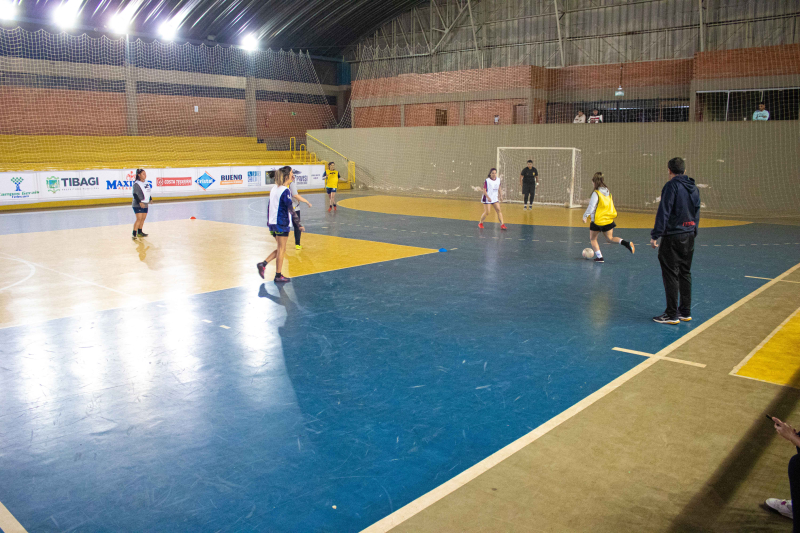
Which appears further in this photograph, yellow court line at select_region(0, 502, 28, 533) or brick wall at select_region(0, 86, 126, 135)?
brick wall at select_region(0, 86, 126, 135)

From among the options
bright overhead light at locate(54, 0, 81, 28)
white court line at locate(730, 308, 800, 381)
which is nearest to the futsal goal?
white court line at locate(730, 308, 800, 381)

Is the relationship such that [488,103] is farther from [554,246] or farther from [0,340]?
[0,340]

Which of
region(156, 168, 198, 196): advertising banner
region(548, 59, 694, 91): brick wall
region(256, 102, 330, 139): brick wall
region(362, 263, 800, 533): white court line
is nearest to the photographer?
region(362, 263, 800, 533): white court line

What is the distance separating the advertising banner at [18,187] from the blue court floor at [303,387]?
15921 mm

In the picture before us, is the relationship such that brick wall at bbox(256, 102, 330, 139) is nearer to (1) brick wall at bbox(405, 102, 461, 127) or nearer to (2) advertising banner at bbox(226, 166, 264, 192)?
(1) brick wall at bbox(405, 102, 461, 127)

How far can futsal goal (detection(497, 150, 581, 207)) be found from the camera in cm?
2492

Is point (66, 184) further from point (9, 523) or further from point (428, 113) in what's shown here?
point (9, 523)

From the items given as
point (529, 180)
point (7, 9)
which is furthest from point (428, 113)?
point (7, 9)

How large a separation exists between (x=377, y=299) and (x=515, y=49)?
1231 inches

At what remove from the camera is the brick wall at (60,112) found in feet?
95.6

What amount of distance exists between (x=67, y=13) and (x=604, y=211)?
98.6 ft

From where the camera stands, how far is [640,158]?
2325cm

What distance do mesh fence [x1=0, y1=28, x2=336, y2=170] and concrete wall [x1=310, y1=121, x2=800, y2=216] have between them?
9.85 metres

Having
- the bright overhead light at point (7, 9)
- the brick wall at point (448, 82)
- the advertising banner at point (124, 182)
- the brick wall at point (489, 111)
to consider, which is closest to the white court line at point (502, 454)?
the advertising banner at point (124, 182)
